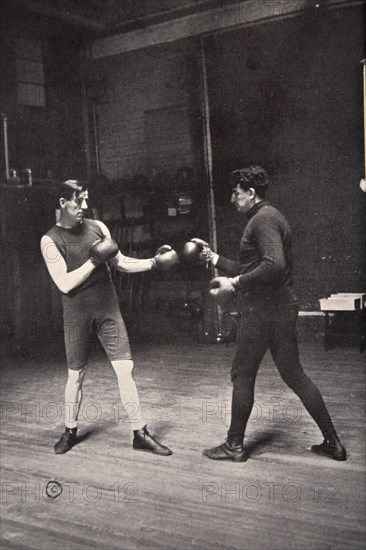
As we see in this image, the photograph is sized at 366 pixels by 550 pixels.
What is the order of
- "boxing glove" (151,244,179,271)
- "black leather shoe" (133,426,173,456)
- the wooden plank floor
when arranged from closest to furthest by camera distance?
the wooden plank floor < "black leather shoe" (133,426,173,456) < "boxing glove" (151,244,179,271)

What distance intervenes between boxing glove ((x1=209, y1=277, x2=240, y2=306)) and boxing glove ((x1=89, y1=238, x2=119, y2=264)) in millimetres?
711

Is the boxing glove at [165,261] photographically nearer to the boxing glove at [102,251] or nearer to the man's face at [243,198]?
the boxing glove at [102,251]

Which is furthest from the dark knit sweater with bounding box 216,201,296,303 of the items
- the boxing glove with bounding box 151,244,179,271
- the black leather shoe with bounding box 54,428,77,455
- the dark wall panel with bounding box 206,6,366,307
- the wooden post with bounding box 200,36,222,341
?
the wooden post with bounding box 200,36,222,341

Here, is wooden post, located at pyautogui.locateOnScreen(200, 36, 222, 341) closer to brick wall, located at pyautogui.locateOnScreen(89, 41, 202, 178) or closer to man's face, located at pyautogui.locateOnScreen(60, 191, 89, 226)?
brick wall, located at pyautogui.locateOnScreen(89, 41, 202, 178)

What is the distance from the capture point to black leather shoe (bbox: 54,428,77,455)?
398cm

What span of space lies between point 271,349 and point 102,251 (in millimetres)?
1196

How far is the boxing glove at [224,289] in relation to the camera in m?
3.34

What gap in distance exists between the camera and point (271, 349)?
3418 millimetres

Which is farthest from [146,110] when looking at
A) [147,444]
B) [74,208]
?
[147,444]

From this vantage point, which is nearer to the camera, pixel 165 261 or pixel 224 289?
pixel 224 289

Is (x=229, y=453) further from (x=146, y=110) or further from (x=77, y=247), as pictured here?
(x=146, y=110)

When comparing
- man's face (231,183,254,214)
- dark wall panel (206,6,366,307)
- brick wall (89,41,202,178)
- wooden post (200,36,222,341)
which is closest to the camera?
man's face (231,183,254,214)

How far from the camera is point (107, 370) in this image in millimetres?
6500

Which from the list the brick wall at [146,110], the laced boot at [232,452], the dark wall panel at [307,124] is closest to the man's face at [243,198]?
the laced boot at [232,452]
